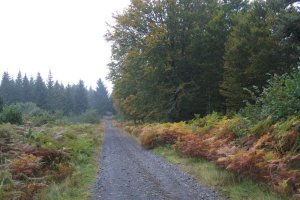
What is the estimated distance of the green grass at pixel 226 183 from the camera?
882cm

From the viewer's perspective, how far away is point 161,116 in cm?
3341

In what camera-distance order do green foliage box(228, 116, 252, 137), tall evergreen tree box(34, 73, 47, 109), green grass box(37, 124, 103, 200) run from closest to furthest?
green grass box(37, 124, 103, 200)
green foliage box(228, 116, 252, 137)
tall evergreen tree box(34, 73, 47, 109)

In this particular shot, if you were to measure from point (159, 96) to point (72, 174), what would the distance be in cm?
2166

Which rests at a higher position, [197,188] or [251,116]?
[251,116]

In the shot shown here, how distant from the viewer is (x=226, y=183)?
1038cm

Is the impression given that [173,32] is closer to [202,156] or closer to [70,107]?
[202,156]

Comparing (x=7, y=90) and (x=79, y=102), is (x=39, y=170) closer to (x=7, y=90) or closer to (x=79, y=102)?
(x=7, y=90)

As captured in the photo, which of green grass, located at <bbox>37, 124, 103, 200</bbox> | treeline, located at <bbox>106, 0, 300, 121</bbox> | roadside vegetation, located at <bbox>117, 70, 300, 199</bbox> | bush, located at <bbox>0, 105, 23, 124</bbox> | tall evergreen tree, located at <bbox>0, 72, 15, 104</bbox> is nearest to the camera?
roadside vegetation, located at <bbox>117, 70, 300, 199</bbox>

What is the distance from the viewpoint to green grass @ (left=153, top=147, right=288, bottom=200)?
347 inches

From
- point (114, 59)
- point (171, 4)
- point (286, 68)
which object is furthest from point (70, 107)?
point (286, 68)

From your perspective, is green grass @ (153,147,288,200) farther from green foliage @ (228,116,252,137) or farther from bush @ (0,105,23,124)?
bush @ (0,105,23,124)

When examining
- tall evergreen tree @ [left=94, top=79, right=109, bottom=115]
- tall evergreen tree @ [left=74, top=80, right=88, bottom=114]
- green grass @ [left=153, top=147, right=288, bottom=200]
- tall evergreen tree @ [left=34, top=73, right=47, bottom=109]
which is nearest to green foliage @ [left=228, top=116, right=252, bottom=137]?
green grass @ [left=153, top=147, right=288, bottom=200]

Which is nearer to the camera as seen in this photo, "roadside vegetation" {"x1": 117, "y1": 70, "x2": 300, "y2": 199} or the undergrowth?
"roadside vegetation" {"x1": 117, "y1": 70, "x2": 300, "y2": 199}

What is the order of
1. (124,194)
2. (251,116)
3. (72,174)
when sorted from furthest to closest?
(251,116) → (72,174) → (124,194)
